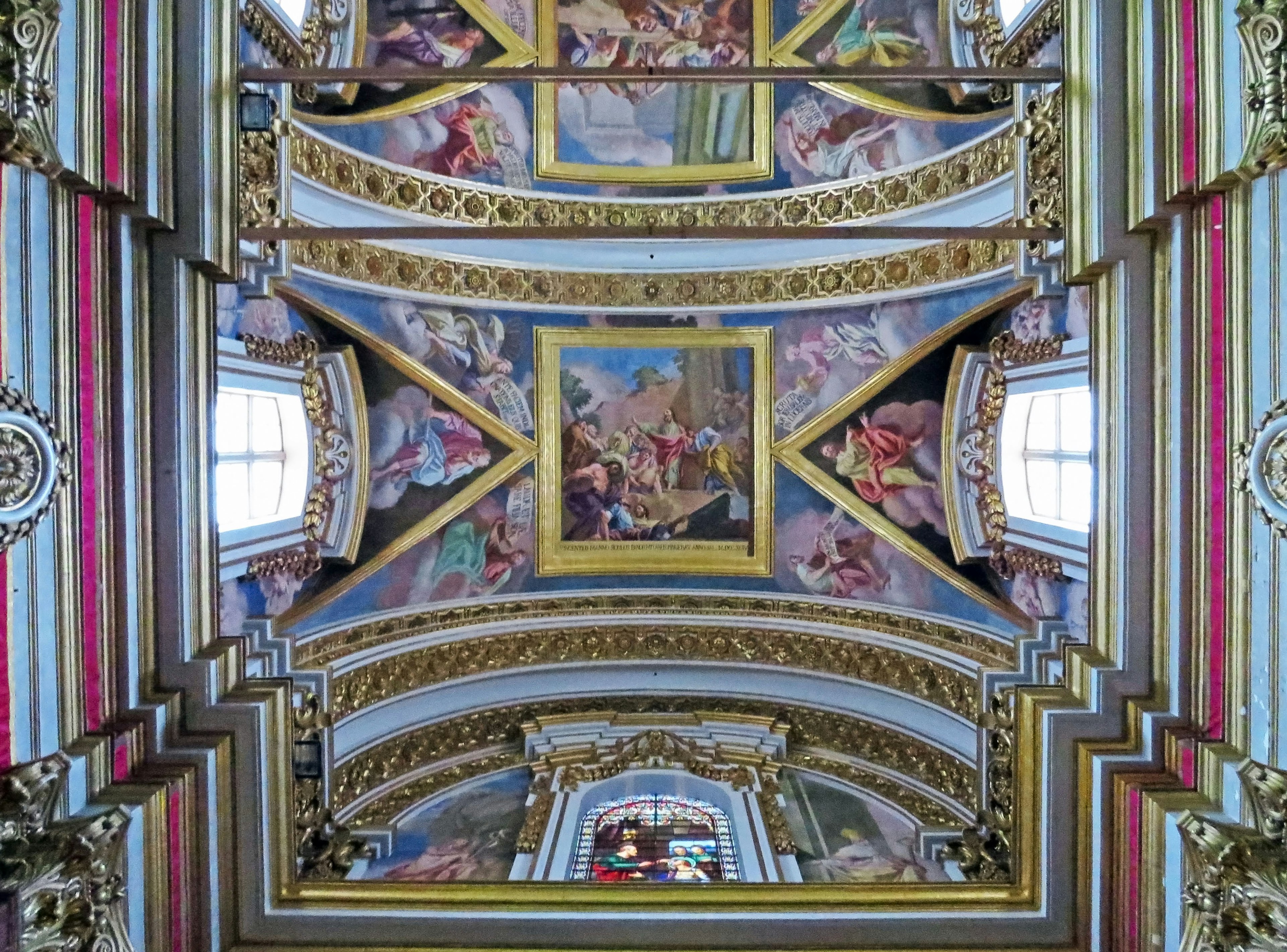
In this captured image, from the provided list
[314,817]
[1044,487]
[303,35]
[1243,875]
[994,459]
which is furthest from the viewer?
[994,459]

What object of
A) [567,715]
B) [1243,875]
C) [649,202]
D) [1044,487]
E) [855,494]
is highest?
[649,202]

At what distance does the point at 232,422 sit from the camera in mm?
8719

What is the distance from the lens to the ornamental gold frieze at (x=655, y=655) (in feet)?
33.0

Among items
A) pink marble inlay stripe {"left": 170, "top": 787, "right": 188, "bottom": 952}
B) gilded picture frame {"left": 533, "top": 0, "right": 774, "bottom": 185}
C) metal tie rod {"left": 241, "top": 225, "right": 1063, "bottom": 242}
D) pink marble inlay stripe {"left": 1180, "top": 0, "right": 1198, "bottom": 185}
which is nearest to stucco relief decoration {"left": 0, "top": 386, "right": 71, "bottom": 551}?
metal tie rod {"left": 241, "top": 225, "right": 1063, "bottom": 242}

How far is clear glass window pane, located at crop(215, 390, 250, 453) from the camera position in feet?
28.0

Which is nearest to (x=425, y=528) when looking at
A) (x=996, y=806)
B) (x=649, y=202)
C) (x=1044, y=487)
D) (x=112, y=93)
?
(x=649, y=202)

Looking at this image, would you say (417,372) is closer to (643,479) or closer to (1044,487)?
(643,479)

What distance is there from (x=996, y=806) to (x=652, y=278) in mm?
6379

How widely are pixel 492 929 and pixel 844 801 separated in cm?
474

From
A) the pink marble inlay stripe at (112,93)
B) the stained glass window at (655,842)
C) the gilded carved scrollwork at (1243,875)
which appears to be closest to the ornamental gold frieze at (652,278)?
the pink marble inlay stripe at (112,93)

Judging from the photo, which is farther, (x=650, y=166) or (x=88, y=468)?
(x=650, y=166)

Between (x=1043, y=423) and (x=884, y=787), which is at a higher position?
(x=1043, y=423)

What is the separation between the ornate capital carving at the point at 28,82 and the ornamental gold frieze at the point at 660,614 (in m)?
5.44

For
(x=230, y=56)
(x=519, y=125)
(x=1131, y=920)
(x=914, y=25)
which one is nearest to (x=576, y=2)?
(x=519, y=125)
